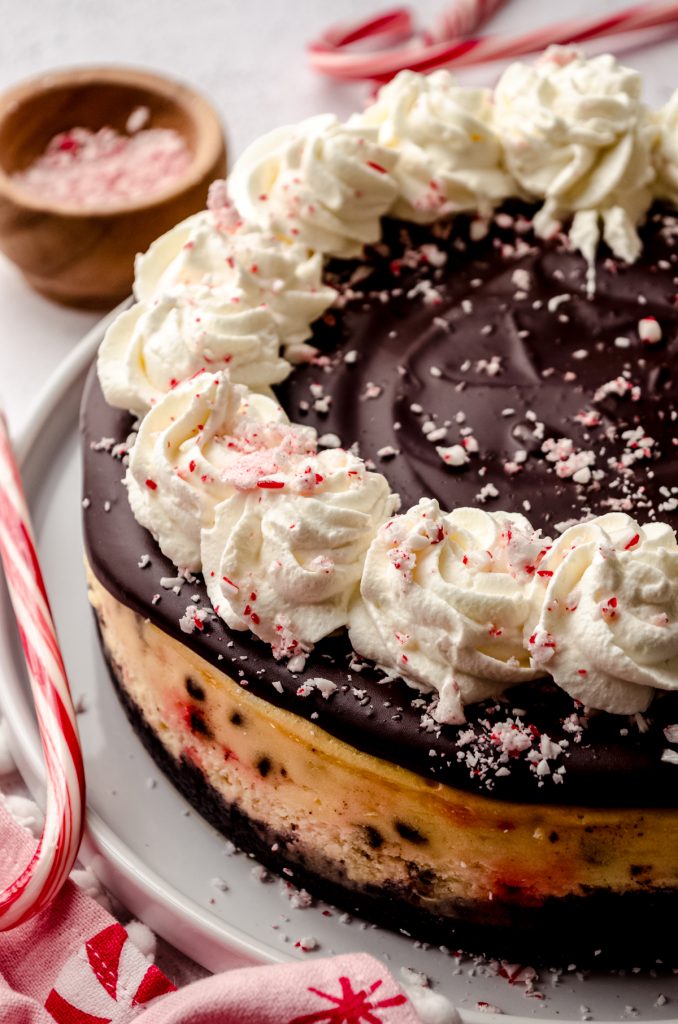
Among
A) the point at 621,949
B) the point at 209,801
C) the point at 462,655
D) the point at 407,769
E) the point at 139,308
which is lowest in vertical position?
the point at 621,949

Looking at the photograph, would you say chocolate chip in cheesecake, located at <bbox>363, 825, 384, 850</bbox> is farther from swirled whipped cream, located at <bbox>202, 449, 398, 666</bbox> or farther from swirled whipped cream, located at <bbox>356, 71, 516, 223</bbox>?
swirled whipped cream, located at <bbox>356, 71, 516, 223</bbox>

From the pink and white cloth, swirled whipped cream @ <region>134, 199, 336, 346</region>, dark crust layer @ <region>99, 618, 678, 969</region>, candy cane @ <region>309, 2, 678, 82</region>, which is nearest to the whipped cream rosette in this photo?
swirled whipped cream @ <region>134, 199, 336, 346</region>

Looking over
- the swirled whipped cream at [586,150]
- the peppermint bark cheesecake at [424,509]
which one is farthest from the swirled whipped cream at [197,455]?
the swirled whipped cream at [586,150]

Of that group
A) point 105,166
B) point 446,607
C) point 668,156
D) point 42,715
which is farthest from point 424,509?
point 105,166

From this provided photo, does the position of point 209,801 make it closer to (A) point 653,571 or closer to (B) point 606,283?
(A) point 653,571

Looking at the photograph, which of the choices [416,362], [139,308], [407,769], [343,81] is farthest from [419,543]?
[343,81]

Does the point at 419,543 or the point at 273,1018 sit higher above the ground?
the point at 419,543

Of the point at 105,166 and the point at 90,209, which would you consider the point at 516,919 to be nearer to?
the point at 90,209
